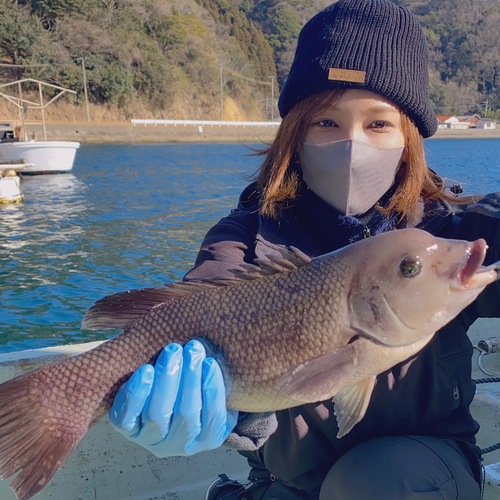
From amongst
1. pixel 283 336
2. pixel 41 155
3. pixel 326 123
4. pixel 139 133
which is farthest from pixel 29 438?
pixel 139 133

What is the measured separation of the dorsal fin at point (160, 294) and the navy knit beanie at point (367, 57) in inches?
37.4

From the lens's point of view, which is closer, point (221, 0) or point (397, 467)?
point (397, 467)

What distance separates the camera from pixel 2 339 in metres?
6.81

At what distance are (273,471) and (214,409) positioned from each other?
643mm

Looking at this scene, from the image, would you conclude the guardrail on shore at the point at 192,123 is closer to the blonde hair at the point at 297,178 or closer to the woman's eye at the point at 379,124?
the blonde hair at the point at 297,178

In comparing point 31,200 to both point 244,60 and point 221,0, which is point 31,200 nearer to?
point 244,60

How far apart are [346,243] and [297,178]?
45cm

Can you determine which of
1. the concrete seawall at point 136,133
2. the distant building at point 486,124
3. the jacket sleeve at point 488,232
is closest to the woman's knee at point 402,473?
the jacket sleeve at point 488,232

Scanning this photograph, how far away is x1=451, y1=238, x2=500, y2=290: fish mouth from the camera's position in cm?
166

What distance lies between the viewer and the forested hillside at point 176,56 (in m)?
51.2

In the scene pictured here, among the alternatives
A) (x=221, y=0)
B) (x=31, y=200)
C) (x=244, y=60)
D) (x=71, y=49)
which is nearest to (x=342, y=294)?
(x=31, y=200)

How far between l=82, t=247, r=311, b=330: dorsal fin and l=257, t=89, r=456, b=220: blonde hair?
0.56 metres

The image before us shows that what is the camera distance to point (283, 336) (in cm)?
189

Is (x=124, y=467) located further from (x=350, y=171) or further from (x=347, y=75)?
(x=347, y=75)
